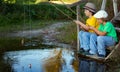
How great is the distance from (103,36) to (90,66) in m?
0.75

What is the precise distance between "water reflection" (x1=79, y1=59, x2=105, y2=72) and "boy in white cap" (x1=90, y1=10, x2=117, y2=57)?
32cm

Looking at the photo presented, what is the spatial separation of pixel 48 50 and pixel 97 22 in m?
1.96

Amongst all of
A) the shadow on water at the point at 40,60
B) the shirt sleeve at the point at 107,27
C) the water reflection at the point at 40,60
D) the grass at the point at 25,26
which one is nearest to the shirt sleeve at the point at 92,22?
the shirt sleeve at the point at 107,27

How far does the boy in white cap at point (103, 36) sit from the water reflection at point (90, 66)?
32 cm

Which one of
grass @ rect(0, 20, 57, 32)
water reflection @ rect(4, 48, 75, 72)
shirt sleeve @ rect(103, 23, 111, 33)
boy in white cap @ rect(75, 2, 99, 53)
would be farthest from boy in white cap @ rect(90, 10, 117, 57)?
grass @ rect(0, 20, 57, 32)

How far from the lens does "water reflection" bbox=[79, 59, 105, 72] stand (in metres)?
7.30

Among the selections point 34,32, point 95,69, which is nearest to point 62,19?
point 34,32

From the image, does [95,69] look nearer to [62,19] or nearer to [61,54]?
[61,54]

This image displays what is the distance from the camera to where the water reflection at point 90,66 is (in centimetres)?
730

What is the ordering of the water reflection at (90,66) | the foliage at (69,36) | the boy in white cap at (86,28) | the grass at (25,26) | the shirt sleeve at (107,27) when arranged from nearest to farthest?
the water reflection at (90,66)
the shirt sleeve at (107,27)
the boy in white cap at (86,28)
the foliage at (69,36)
the grass at (25,26)

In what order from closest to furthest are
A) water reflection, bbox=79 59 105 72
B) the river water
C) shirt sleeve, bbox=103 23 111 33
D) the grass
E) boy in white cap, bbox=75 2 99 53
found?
water reflection, bbox=79 59 105 72 < the river water < shirt sleeve, bbox=103 23 111 33 < boy in white cap, bbox=75 2 99 53 < the grass

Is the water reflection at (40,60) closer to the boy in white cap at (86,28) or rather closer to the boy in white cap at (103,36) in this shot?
the boy in white cap at (86,28)

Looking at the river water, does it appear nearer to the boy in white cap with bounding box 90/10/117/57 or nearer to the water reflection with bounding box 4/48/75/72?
the water reflection with bounding box 4/48/75/72

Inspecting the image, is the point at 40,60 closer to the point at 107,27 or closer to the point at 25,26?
the point at 107,27
